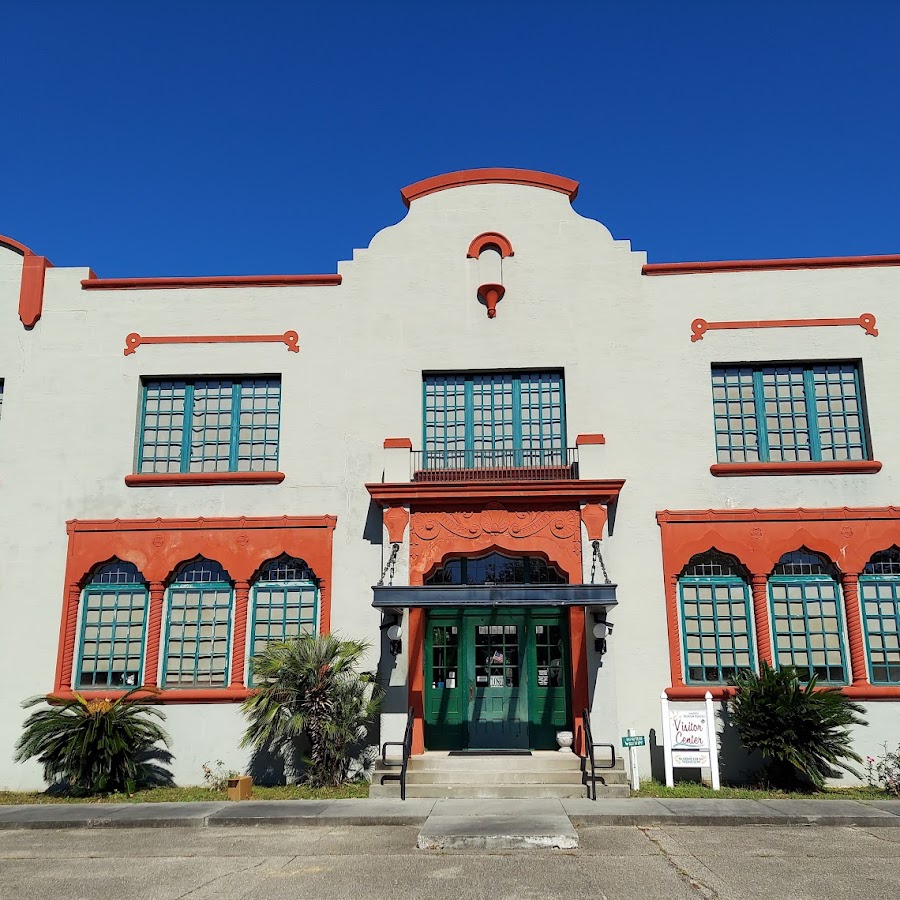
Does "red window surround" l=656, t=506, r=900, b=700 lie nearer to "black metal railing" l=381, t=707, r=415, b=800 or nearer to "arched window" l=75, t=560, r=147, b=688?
"black metal railing" l=381, t=707, r=415, b=800

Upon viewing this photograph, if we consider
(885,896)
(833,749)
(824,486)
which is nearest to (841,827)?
(833,749)

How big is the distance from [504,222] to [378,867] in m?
11.7

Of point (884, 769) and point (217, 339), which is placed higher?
point (217, 339)

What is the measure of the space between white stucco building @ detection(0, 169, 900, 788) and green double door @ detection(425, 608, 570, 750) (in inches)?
1.9

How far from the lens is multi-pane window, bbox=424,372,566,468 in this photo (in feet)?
53.4

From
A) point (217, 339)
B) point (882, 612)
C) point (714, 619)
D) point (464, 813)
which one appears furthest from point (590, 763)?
point (217, 339)

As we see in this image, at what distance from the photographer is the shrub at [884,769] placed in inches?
561

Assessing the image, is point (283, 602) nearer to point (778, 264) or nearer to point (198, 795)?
point (198, 795)

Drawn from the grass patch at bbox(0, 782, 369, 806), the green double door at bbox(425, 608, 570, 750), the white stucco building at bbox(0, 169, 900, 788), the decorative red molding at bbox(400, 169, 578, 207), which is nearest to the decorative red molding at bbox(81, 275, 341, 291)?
the white stucco building at bbox(0, 169, 900, 788)

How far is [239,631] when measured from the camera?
622 inches

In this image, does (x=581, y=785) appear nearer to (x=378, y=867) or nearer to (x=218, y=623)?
(x=378, y=867)

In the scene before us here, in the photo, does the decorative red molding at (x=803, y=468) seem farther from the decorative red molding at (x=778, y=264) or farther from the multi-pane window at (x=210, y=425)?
the multi-pane window at (x=210, y=425)

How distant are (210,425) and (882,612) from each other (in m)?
12.1

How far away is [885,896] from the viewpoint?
853cm
